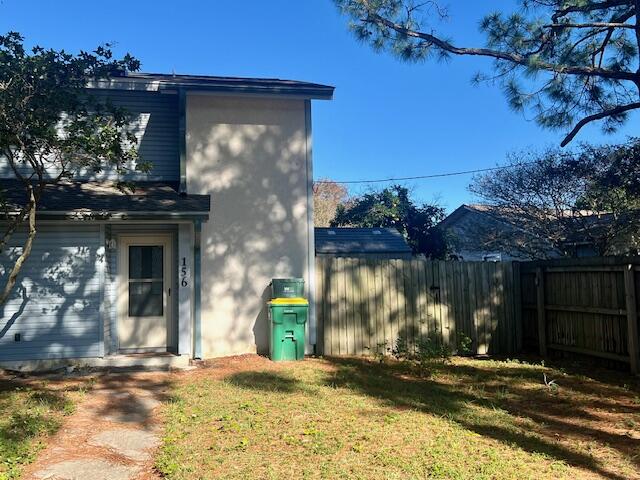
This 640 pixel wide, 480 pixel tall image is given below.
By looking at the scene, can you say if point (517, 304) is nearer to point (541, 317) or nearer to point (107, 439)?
point (541, 317)

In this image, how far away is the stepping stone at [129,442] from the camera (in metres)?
4.46

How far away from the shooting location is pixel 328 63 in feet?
52.1

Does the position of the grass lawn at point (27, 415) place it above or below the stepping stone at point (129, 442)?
above

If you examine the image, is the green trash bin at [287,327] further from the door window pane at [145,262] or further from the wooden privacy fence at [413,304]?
the door window pane at [145,262]

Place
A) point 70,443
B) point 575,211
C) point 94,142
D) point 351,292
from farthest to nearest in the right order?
point 575,211, point 351,292, point 94,142, point 70,443

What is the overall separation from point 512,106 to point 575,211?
8747 mm

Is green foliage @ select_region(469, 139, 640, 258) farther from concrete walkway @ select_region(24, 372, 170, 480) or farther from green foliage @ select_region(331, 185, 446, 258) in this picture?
concrete walkway @ select_region(24, 372, 170, 480)

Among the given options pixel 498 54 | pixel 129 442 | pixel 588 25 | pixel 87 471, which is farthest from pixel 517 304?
pixel 87 471

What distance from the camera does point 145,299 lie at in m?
8.96

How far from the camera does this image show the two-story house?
27.0ft

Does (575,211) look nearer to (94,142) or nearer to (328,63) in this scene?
(328,63)

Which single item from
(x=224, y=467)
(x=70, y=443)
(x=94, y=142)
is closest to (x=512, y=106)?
(x=94, y=142)

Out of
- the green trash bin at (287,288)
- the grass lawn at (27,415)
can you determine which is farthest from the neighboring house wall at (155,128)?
the grass lawn at (27,415)

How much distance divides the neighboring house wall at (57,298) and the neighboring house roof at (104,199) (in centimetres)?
48
